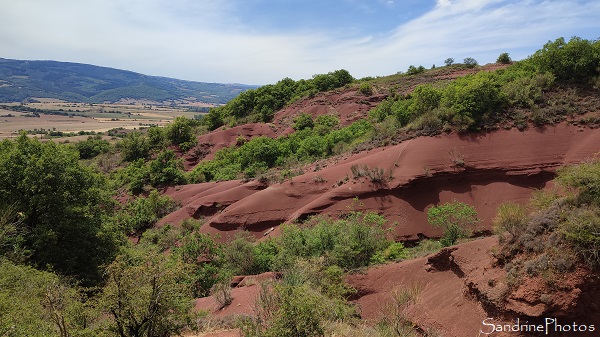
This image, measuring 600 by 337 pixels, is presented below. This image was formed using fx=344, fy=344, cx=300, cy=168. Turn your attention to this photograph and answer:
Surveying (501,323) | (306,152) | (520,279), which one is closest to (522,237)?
(520,279)

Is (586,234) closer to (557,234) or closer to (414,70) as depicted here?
(557,234)

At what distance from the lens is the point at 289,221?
23.8 m

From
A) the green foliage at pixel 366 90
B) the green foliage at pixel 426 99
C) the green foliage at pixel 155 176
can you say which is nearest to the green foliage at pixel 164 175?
the green foliage at pixel 155 176

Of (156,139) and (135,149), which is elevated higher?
(156,139)

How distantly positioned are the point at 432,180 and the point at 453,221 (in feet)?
16.4

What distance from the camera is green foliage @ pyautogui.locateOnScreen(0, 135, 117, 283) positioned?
16.2 m

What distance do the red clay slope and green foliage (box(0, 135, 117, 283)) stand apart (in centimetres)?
879

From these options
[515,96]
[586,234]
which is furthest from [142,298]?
[515,96]

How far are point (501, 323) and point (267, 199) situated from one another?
19.0 m

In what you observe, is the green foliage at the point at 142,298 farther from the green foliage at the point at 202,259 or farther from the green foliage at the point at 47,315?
the green foliage at the point at 202,259

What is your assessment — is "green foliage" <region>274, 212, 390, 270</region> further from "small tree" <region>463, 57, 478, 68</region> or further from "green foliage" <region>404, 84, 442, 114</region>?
"small tree" <region>463, 57, 478, 68</region>

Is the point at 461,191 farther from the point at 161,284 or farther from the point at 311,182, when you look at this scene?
the point at 161,284

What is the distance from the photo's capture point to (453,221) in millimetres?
18406

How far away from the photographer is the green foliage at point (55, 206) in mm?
16250
